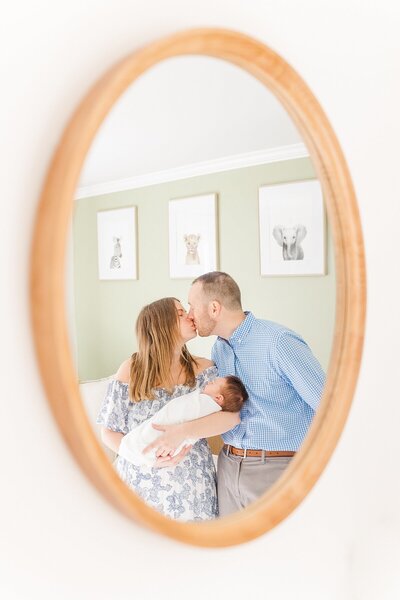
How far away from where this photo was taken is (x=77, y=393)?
81 cm

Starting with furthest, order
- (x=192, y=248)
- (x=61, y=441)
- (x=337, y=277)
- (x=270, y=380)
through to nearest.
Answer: (x=337, y=277), (x=270, y=380), (x=192, y=248), (x=61, y=441)

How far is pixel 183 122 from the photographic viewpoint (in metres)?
0.95

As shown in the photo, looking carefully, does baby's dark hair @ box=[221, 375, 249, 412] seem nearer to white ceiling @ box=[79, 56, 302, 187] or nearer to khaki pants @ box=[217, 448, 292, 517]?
khaki pants @ box=[217, 448, 292, 517]

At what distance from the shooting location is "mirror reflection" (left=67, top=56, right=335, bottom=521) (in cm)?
87

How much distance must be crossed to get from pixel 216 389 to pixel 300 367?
21 centimetres

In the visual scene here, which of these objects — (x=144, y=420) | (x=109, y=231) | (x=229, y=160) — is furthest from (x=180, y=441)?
(x=229, y=160)

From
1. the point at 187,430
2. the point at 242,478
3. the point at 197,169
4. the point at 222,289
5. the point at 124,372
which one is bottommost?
the point at 242,478

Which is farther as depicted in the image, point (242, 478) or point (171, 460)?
point (242, 478)

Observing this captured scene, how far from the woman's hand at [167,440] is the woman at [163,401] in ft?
0.04

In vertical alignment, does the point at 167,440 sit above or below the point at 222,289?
below

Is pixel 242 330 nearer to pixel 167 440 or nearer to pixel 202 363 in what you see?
pixel 202 363

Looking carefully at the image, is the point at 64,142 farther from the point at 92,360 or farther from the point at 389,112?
the point at 389,112

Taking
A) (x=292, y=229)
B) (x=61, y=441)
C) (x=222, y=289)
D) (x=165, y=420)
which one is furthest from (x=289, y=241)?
(x=61, y=441)

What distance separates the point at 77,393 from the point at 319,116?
2.26ft
